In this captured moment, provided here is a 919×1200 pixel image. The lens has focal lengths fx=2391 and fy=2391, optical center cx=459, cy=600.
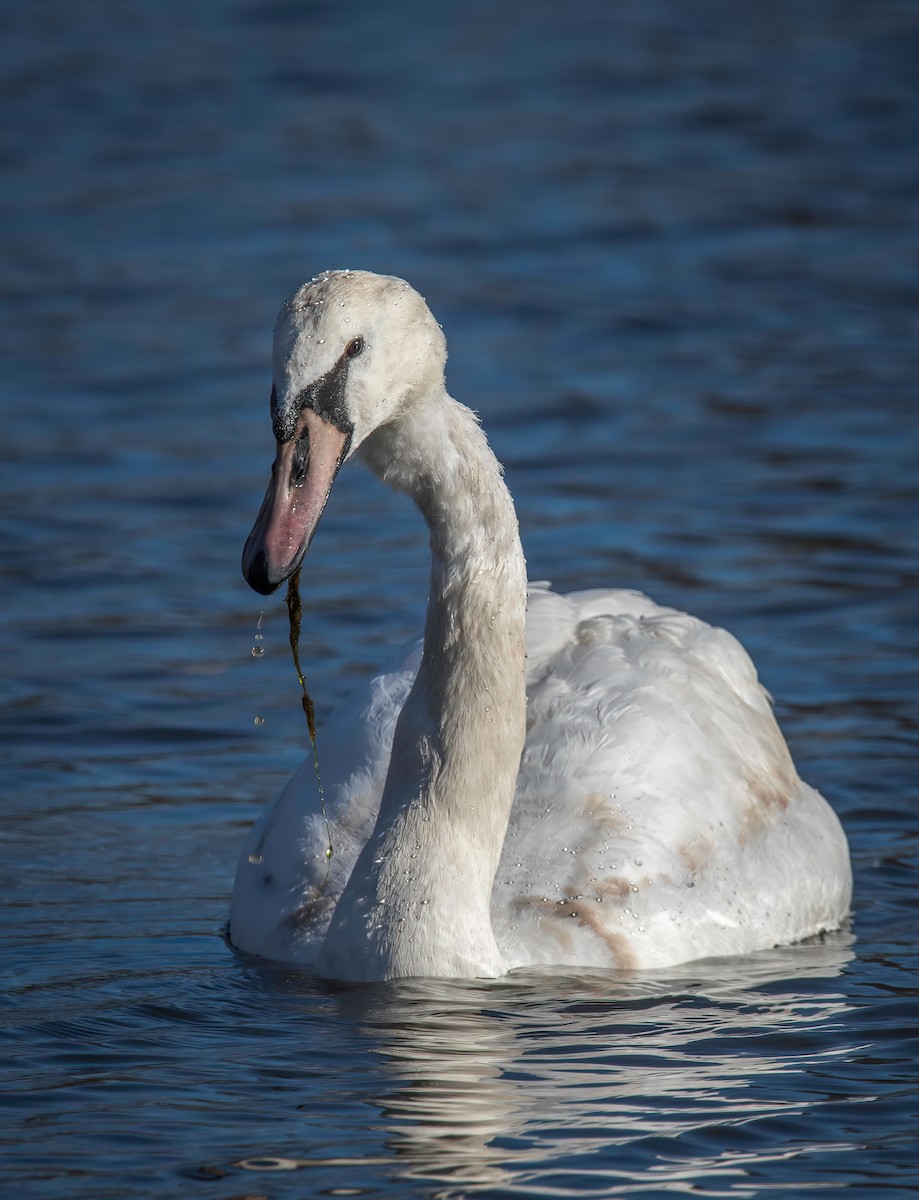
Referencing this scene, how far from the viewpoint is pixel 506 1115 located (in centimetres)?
579

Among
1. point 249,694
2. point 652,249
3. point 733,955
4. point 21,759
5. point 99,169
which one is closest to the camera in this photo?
point 733,955

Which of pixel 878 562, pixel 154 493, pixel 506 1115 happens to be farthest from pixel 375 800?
pixel 154 493

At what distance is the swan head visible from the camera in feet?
19.5

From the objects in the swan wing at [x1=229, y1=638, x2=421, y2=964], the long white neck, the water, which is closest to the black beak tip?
the long white neck

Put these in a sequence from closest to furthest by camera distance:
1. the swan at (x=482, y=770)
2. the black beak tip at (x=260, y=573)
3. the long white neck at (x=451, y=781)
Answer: the black beak tip at (x=260, y=573) → the swan at (x=482, y=770) → the long white neck at (x=451, y=781)

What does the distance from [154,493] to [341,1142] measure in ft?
24.5

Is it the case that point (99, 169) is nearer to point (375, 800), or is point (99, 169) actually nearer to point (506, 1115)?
point (375, 800)

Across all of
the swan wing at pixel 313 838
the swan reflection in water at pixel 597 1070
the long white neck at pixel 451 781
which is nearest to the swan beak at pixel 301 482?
the long white neck at pixel 451 781

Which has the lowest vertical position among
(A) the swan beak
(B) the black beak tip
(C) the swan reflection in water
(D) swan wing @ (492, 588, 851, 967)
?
(C) the swan reflection in water

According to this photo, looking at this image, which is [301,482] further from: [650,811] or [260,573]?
[650,811]

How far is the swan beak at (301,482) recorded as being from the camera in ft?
19.4

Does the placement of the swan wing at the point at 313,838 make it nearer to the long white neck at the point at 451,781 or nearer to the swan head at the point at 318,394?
the long white neck at the point at 451,781

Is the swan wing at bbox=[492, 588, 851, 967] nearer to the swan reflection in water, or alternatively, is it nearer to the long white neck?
the swan reflection in water

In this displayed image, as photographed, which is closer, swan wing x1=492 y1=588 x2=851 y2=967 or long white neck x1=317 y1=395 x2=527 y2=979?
long white neck x1=317 y1=395 x2=527 y2=979
